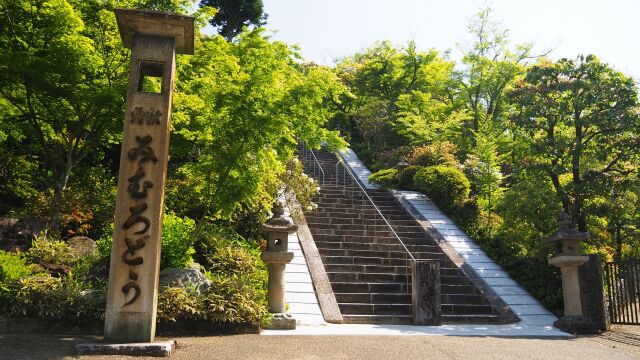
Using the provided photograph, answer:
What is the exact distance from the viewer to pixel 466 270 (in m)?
11.6

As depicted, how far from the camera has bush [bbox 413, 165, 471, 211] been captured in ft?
50.3

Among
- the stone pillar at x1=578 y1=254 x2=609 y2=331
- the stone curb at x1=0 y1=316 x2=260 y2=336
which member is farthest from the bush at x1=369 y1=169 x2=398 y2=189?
the stone curb at x1=0 y1=316 x2=260 y2=336

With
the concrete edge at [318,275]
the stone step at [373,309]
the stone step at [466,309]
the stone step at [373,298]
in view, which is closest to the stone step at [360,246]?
the concrete edge at [318,275]

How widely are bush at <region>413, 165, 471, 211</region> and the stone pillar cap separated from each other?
35.9 feet

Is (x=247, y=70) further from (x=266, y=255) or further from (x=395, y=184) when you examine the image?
(x=395, y=184)

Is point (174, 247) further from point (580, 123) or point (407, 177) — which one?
point (407, 177)

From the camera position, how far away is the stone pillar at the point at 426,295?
931cm

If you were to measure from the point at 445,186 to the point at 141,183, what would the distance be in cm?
1146

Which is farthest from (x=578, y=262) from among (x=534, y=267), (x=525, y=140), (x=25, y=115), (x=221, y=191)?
(x=25, y=115)

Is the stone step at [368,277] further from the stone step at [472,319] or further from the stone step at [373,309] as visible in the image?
the stone step at [472,319]

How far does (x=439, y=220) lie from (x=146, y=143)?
414 inches

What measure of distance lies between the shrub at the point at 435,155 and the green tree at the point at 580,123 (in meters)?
4.73

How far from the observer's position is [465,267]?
38.7ft

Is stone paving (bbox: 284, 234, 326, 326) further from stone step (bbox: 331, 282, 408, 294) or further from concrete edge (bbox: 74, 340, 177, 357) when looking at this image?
concrete edge (bbox: 74, 340, 177, 357)
